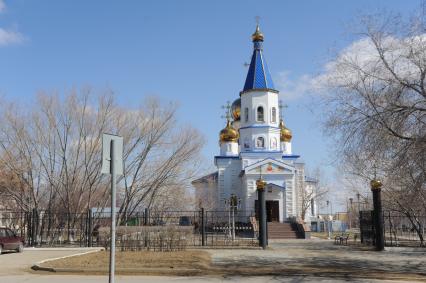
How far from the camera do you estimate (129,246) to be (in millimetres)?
19953

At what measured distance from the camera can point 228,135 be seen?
173 feet

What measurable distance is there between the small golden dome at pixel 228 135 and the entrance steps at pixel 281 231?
16.4 m

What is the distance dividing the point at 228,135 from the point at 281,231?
18.2m

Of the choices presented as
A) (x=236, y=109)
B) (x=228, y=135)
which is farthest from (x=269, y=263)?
(x=236, y=109)

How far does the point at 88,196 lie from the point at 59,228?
2.45 metres

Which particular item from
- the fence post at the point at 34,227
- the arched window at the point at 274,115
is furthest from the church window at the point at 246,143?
the fence post at the point at 34,227

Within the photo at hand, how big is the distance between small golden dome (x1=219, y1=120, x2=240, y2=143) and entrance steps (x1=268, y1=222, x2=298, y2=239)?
1635cm

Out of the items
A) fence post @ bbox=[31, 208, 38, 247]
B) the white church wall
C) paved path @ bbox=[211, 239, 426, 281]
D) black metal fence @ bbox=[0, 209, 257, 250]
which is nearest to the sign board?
paved path @ bbox=[211, 239, 426, 281]

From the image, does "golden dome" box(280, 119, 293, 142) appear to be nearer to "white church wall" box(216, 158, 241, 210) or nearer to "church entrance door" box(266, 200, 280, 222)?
"white church wall" box(216, 158, 241, 210)

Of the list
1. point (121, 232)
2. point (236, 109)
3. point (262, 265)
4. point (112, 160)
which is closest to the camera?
point (112, 160)

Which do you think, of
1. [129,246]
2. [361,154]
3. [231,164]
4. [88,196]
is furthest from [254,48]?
[361,154]

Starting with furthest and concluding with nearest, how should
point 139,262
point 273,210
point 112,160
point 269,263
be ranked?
point 273,210
point 269,263
point 139,262
point 112,160

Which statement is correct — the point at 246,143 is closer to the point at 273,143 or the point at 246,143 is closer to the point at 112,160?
the point at 273,143

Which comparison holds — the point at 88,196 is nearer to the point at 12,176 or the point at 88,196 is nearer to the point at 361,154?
the point at 12,176
